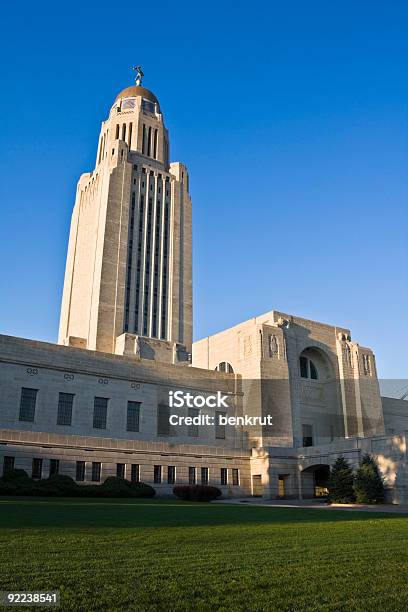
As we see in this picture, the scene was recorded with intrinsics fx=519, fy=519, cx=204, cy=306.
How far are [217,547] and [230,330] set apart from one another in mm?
50039

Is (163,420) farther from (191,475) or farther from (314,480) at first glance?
(314,480)

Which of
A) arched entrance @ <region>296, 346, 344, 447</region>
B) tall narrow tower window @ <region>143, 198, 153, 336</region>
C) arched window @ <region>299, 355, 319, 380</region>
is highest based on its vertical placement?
tall narrow tower window @ <region>143, 198, 153, 336</region>

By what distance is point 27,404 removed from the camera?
42625 mm

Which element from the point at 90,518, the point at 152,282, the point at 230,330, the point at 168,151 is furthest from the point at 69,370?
the point at 168,151

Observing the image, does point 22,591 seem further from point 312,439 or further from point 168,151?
point 168,151

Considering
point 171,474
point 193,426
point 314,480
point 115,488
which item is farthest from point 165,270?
point 115,488

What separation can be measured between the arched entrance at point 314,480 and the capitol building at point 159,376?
0.14 metres

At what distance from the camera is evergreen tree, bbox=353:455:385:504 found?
3609 centimetres

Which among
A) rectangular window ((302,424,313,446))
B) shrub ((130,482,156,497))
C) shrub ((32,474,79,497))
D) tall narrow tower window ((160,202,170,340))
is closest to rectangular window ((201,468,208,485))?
shrub ((130,482,156,497))

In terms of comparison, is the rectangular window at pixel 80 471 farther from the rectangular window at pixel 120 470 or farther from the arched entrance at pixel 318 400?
the arched entrance at pixel 318 400

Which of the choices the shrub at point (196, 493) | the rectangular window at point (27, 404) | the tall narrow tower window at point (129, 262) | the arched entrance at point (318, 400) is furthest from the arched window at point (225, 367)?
the shrub at point (196, 493)

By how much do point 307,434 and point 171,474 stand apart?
68.9 ft

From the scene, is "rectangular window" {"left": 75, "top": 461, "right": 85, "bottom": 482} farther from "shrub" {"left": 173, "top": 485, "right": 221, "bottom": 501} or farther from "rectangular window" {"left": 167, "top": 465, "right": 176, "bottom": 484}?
"rectangular window" {"left": 167, "top": 465, "right": 176, "bottom": 484}

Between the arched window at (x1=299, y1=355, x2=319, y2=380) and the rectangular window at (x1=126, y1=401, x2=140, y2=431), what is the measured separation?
21.7 metres
